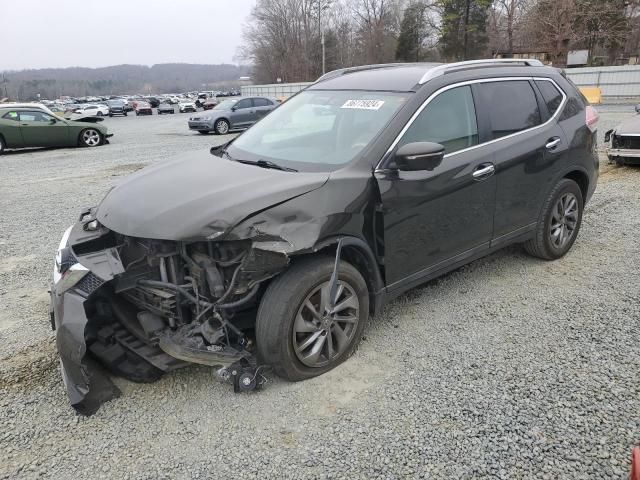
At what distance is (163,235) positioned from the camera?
8.81ft

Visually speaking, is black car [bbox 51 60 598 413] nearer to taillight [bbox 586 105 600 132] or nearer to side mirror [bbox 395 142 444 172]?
side mirror [bbox 395 142 444 172]

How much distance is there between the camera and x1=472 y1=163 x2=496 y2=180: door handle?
3637 millimetres

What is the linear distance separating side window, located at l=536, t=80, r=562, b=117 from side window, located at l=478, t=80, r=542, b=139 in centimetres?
16

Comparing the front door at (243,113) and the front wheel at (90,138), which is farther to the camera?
the front door at (243,113)

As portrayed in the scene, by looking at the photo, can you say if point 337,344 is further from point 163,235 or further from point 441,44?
point 441,44

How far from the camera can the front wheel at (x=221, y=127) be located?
62.8 ft

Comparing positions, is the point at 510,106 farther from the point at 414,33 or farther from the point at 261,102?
the point at 414,33

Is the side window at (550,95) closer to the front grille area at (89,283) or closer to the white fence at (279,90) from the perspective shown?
the front grille area at (89,283)

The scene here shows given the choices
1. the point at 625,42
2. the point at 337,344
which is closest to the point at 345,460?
the point at 337,344

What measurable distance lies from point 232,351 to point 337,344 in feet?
2.25

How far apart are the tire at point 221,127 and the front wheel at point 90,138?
4.37 metres

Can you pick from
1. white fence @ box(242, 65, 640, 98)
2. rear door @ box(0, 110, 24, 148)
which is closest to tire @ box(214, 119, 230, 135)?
rear door @ box(0, 110, 24, 148)

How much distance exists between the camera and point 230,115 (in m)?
19.6

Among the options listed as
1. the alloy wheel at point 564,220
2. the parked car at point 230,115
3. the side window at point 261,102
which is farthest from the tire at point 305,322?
the side window at point 261,102
